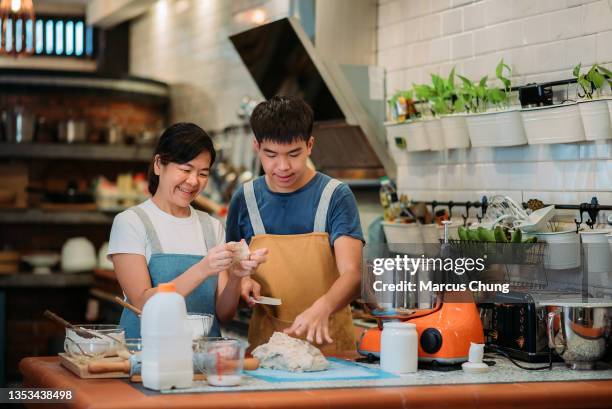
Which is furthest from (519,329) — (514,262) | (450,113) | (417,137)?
(417,137)

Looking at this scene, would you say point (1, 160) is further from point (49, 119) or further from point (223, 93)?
point (223, 93)

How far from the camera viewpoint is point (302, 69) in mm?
5543

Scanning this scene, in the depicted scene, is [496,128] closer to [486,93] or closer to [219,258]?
[486,93]

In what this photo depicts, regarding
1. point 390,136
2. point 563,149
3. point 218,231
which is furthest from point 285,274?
point 390,136

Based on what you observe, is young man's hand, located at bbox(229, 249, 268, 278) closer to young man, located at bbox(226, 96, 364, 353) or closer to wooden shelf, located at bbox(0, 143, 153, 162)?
young man, located at bbox(226, 96, 364, 353)

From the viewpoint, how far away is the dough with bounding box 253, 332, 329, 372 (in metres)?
2.90

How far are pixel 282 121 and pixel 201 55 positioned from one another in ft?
16.3

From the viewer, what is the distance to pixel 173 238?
3.31 m

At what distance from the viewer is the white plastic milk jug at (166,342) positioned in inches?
101

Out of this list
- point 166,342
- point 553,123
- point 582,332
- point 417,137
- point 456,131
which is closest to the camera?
point 166,342

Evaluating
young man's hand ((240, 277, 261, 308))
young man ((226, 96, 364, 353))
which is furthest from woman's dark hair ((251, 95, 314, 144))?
young man's hand ((240, 277, 261, 308))

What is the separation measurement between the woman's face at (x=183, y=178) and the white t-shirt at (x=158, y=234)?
0.09 metres

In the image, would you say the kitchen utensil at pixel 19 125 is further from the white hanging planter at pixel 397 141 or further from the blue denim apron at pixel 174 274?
the blue denim apron at pixel 174 274

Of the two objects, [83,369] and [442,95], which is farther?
[442,95]
